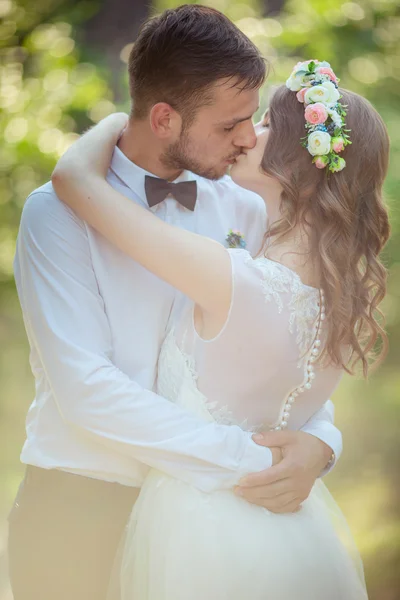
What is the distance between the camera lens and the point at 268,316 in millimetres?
1469

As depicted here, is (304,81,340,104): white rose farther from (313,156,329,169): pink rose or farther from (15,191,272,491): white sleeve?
(15,191,272,491): white sleeve

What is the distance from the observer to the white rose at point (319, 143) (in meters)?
1.54

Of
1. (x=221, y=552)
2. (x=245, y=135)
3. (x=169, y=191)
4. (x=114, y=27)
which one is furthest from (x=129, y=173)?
(x=114, y=27)

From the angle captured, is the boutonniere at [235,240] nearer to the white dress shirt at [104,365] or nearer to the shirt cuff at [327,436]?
the white dress shirt at [104,365]

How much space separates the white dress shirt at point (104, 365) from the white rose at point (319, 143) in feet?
1.20

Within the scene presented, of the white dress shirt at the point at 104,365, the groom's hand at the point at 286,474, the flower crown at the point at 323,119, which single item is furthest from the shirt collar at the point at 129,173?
the groom's hand at the point at 286,474

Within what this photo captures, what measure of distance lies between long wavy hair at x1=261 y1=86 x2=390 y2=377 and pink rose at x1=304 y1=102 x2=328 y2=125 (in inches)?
2.1

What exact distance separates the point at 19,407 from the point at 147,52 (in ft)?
7.54

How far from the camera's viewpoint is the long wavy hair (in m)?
1.56

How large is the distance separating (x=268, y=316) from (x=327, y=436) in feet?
1.20

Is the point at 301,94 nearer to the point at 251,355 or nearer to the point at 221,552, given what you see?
the point at 251,355

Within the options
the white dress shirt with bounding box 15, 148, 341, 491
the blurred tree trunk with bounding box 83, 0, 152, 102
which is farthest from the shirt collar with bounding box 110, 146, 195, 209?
the blurred tree trunk with bounding box 83, 0, 152, 102

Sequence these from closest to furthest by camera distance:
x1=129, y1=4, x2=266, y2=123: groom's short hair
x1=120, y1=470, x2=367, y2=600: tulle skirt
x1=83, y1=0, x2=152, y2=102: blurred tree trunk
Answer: x1=120, y1=470, x2=367, y2=600: tulle skirt
x1=129, y1=4, x2=266, y2=123: groom's short hair
x1=83, y1=0, x2=152, y2=102: blurred tree trunk

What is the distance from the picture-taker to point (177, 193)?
1.69 m
